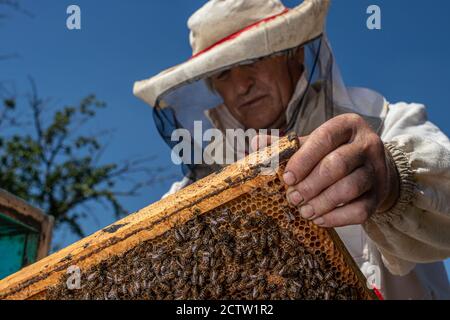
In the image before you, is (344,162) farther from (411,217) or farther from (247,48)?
(247,48)

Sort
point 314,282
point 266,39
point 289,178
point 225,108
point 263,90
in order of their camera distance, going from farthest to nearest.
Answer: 1. point 225,108
2. point 263,90
3. point 266,39
4. point 314,282
5. point 289,178

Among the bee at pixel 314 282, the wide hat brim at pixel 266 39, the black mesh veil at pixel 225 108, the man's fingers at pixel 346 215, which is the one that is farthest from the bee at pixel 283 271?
the wide hat brim at pixel 266 39

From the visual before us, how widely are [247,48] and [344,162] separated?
2380mm

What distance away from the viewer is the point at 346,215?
1816mm

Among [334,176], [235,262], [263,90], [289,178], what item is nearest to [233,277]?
[235,262]

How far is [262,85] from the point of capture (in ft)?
14.2

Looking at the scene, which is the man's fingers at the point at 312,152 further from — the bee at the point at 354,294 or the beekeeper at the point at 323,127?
the bee at the point at 354,294

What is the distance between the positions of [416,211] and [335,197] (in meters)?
0.84

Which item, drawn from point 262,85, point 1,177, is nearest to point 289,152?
point 262,85

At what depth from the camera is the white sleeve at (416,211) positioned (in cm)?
230

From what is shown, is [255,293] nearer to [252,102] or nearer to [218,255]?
[218,255]

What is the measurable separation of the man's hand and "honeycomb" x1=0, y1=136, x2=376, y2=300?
96 mm

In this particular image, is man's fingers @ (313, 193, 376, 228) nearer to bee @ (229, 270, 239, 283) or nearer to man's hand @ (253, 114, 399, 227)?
man's hand @ (253, 114, 399, 227)
